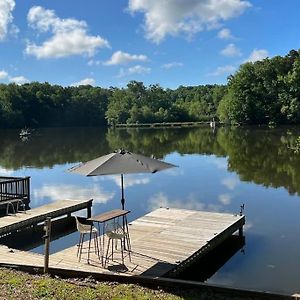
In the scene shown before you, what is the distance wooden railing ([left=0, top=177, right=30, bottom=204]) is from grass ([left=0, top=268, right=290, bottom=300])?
9.21 meters

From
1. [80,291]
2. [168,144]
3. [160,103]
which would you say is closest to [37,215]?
[80,291]

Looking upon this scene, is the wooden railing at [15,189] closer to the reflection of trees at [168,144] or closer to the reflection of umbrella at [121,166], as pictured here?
the reflection of umbrella at [121,166]

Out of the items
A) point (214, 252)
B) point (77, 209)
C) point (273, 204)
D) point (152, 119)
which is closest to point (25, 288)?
point (214, 252)

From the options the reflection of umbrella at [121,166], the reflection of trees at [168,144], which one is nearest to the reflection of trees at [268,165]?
the reflection of trees at [168,144]

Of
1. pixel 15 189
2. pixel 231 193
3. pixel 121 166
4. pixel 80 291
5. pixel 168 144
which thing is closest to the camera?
pixel 80 291

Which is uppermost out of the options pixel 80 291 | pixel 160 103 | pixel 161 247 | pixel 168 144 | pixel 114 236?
pixel 160 103

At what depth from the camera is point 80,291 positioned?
6484mm

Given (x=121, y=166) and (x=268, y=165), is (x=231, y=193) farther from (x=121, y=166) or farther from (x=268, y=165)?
(x=121, y=166)

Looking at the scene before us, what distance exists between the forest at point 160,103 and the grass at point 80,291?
233ft

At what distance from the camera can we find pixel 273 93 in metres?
77.5

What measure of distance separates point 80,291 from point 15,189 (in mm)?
10552

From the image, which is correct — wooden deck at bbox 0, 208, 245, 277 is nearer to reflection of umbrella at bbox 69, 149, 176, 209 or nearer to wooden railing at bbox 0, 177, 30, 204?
reflection of umbrella at bbox 69, 149, 176, 209

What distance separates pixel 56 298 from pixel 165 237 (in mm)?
4470

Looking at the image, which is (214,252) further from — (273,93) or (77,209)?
(273,93)
